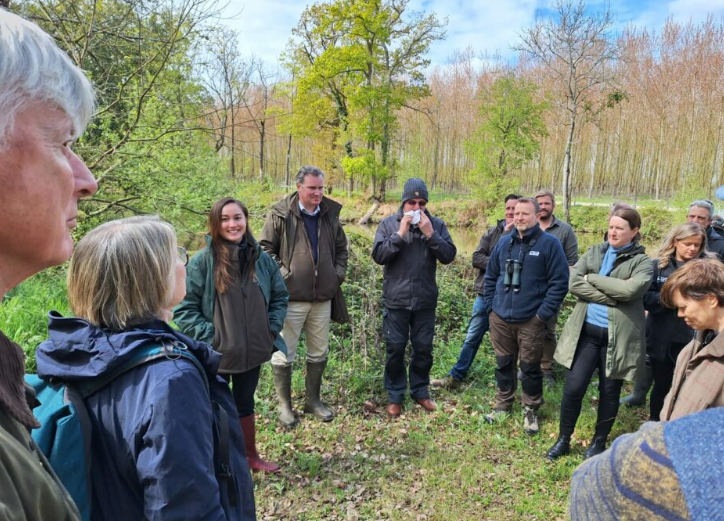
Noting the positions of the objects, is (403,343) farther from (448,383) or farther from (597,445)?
(597,445)

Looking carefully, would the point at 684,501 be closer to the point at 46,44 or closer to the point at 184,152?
the point at 46,44

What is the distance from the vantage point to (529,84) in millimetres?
22109

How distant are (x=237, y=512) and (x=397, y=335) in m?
3.10

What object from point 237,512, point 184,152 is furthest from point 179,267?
point 184,152

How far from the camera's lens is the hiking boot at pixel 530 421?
4.29m

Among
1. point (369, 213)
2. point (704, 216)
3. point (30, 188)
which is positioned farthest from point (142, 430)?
point (369, 213)

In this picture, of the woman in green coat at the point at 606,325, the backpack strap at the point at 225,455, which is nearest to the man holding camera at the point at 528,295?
the woman in green coat at the point at 606,325

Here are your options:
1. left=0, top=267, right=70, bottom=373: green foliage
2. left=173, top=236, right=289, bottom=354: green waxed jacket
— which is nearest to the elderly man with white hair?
left=173, top=236, right=289, bottom=354: green waxed jacket

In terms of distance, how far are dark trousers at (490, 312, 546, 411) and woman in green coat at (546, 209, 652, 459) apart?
0.33m

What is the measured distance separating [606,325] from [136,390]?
11.9 feet

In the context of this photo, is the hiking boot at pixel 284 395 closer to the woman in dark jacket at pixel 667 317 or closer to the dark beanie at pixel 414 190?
the dark beanie at pixel 414 190

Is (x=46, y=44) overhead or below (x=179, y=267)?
overhead

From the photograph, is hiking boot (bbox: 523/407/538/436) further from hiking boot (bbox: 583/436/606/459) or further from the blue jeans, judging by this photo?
the blue jeans

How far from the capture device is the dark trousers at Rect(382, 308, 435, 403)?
4.65 m
